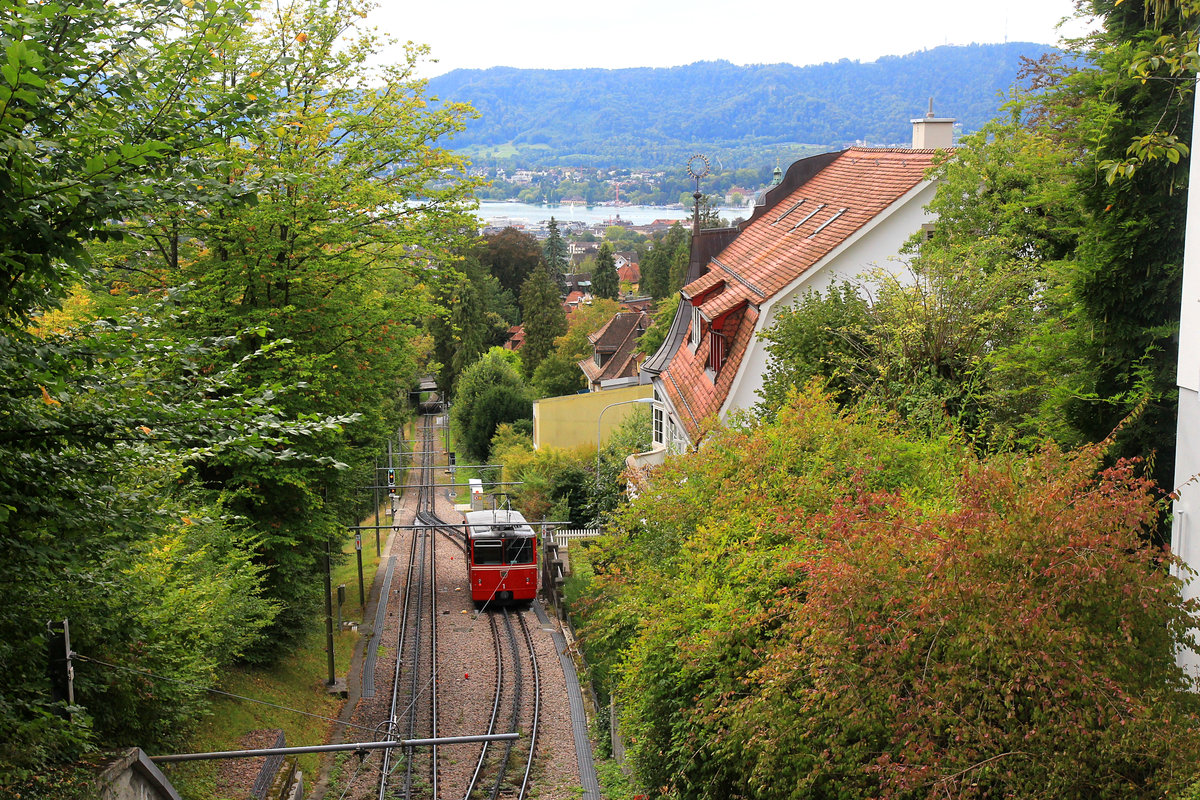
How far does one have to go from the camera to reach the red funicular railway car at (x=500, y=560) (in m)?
28.8

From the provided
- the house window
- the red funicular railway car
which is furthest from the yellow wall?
the house window

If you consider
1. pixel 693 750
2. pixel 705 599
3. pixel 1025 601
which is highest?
pixel 1025 601

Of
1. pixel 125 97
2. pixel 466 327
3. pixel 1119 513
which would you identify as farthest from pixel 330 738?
pixel 466 327

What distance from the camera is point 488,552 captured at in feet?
94.6

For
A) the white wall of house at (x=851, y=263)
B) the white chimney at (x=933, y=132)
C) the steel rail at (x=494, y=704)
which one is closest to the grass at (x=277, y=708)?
the steel rail at (x=494, y=704)

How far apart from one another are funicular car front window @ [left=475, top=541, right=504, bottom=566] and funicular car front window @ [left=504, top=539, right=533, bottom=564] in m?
0.23

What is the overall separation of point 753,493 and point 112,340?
641 cm

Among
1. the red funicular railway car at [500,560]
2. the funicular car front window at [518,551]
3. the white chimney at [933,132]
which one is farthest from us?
the funicular car front window at [518,551]

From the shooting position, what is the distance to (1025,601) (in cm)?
636

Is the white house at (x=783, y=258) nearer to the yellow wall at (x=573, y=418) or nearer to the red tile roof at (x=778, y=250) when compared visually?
the red tile roof at (x=778, y=250)

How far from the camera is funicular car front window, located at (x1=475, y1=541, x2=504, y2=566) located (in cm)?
2877

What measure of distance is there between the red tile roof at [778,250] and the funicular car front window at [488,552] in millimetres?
7598

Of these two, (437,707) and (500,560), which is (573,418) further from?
(437,707)

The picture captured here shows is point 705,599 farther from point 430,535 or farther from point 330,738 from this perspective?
point 430,535
